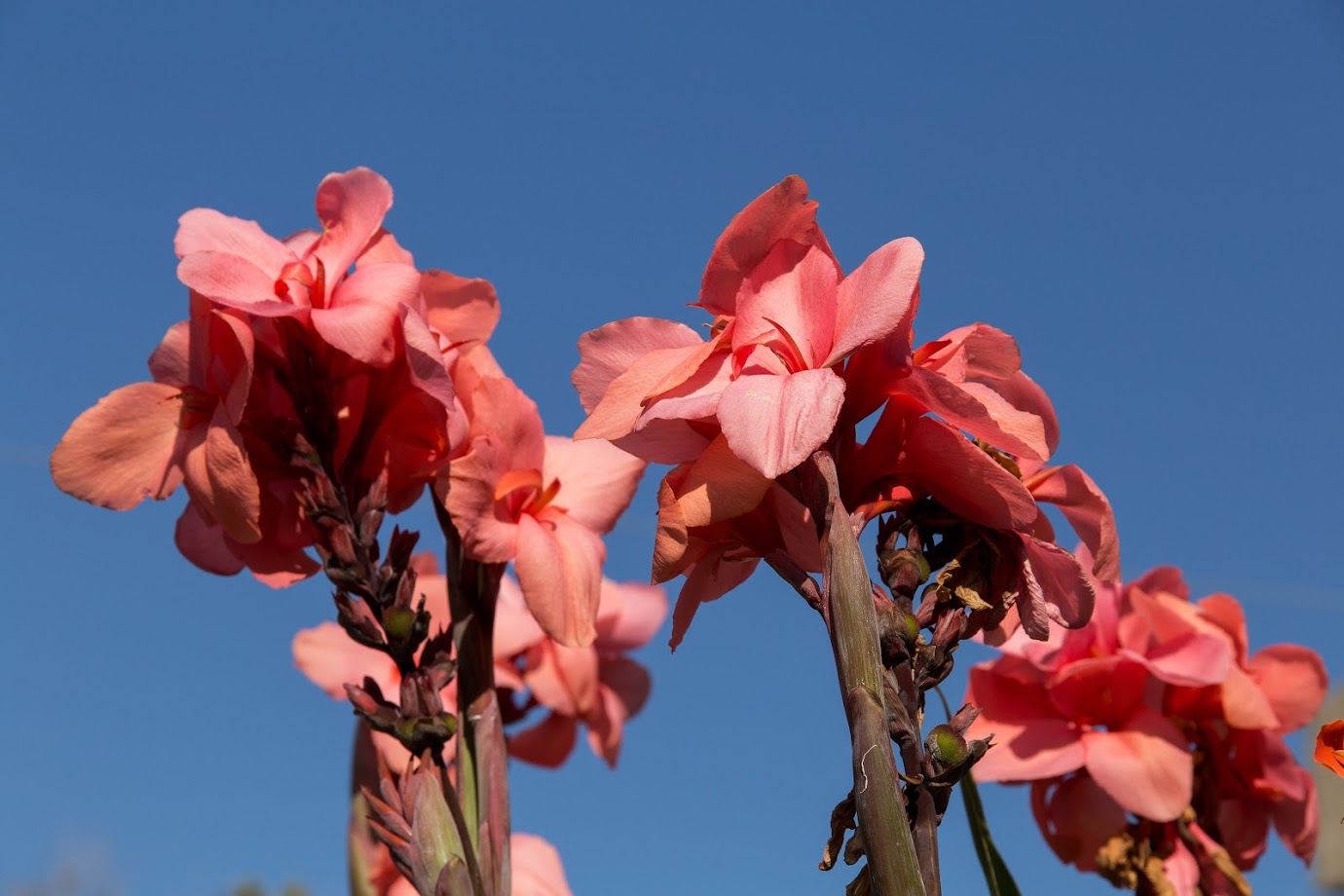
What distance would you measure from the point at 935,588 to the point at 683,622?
27cm

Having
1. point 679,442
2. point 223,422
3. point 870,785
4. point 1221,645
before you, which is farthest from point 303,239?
point 1221,645

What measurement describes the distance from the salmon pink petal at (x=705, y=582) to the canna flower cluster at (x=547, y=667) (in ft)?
2.66

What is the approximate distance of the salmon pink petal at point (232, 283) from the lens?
5.28 ft

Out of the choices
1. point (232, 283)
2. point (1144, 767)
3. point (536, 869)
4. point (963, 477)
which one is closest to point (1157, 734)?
point (1144, 767)

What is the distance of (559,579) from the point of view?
1668mm

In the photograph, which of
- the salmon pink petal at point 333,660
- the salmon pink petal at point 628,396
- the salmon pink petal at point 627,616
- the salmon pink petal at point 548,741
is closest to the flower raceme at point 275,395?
the salmon pink petal at point 628,396

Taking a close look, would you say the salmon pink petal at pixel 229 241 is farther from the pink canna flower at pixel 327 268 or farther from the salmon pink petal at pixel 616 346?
the salmon pink petal at pixel 616 346

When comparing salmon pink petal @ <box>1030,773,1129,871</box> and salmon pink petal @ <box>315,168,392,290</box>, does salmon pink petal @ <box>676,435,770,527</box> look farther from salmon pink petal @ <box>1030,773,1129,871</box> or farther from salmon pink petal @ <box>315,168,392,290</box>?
salmon pink petal @ <box>1030,773,1129,871</box>

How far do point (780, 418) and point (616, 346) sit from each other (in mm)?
323

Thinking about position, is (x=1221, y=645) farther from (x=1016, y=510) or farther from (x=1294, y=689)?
(x=1016, y=510)

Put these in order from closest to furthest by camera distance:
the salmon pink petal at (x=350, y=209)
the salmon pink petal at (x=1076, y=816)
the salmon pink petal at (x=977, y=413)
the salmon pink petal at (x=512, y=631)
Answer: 1. the salmon pink petal at (x=977, y=413)
2. the salmon pink petal at (x=350, y=209)
3. the salmon pink petal at (x=1076, y=816)
4. the salmon pink petal at (x=512, y=631)

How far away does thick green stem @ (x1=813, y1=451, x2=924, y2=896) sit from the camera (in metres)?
0.99

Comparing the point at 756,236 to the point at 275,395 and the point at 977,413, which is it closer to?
the point at 977,413

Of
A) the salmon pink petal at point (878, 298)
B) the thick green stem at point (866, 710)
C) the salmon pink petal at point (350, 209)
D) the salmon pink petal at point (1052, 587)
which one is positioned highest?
the salmon pink petal at point (350, 209)
